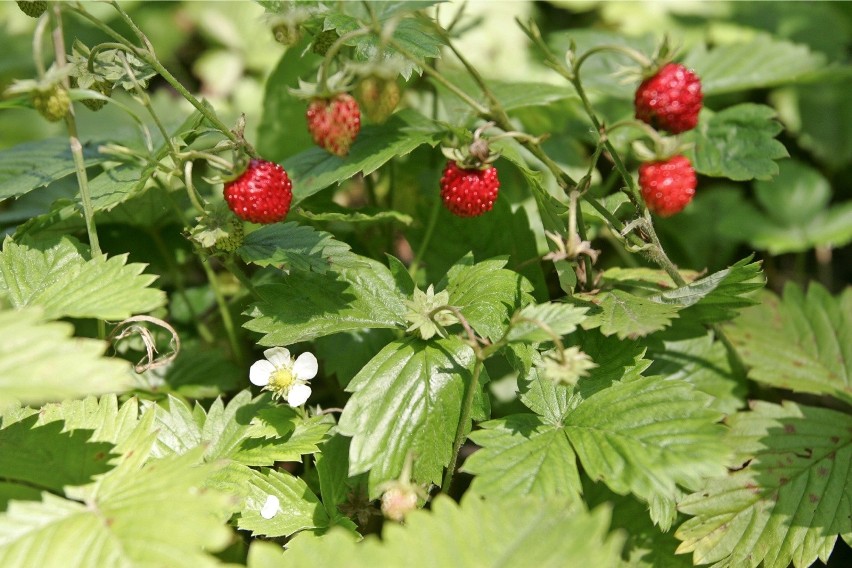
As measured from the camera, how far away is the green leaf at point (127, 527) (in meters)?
1.49

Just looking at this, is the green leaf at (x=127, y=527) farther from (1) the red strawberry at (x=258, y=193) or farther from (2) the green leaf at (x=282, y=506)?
(1) the red strawberry at (x=258, y=193)

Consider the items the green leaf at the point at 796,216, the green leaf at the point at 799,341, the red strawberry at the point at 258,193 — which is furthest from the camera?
the green leaf at the point at 796,216

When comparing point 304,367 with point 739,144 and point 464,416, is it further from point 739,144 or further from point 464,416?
point 739,144

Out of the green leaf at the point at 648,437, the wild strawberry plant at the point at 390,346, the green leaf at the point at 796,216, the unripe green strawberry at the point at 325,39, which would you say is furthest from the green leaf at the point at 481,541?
the green leaf at the point at 796,216

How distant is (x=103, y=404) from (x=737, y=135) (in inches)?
88.3

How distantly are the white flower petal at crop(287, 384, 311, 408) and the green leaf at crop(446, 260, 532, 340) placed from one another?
1.54 feet

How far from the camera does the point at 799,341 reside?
263 cm

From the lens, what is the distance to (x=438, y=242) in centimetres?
262

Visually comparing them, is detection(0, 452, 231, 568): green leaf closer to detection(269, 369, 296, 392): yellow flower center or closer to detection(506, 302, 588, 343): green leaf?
detection(269, 369, 296, 392): yellow flower center

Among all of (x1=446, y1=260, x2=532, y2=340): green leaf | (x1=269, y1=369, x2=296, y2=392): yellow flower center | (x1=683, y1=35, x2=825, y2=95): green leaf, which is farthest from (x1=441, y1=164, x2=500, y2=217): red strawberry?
(x1=683, y1=35, x2=825, y2=95): green leaf

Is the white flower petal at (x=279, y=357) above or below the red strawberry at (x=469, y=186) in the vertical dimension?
below

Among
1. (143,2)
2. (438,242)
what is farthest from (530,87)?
(143,2)

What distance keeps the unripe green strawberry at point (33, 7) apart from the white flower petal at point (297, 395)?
114 centimetres

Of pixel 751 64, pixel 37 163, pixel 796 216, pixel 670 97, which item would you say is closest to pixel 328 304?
pixel 670 97
